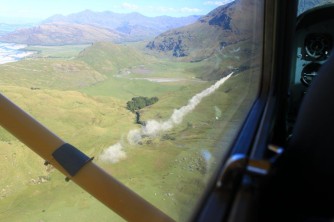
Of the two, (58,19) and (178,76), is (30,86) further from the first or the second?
(178,76)

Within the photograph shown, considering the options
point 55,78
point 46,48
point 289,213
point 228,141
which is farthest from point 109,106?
point 289,213

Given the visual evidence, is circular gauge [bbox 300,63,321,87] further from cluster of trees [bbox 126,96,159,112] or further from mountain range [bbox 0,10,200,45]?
cluster of trees [bbox 126,96,159,112]

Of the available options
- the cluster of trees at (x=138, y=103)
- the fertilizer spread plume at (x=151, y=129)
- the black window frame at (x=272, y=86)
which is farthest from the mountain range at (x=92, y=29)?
the black window frame at (x=272, y=86)

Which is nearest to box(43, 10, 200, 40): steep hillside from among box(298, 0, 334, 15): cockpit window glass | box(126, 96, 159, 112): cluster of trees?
box(126, 96, 159, 112): cluster of trees

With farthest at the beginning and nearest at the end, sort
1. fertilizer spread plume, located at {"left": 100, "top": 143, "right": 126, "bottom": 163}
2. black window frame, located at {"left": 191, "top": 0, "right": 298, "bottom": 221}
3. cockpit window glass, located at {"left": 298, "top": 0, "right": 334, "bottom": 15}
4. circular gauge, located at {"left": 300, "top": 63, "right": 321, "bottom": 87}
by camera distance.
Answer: circular gauge, located at {"left": 300, "top": 63, "right": 321, "bottom": 87}
cockpit window glass, located at {"left": 298, "top": 0, "right": 334, "bottom": 15}
black window frame, located at {"left": 191, "top": 0, "right": 298, "bottom": 221}
fertilizer spread plume, located at {"left": 100, "top": 143, "right": 126, "bottom": 163}

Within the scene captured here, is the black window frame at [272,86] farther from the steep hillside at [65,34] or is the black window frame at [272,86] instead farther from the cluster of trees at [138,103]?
the steep hillside at [65,34]

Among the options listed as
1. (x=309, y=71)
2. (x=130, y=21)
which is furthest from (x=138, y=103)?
(x=309, y=71)
